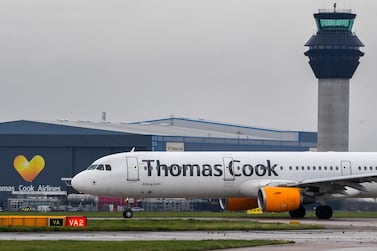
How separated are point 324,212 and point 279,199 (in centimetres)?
352

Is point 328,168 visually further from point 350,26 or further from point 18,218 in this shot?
point 350,26

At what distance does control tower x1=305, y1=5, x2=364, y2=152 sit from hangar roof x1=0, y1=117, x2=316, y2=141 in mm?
9899

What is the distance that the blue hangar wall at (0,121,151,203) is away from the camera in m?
124

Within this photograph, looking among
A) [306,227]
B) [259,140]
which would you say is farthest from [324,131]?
[306,227]

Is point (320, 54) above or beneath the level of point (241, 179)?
above

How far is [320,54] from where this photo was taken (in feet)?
490

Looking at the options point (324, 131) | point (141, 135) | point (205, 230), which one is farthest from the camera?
point (324, 131)

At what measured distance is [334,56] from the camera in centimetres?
14888

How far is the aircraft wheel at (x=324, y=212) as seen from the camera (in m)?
62.7

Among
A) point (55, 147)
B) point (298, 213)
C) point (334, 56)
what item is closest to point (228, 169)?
point (298, 213)

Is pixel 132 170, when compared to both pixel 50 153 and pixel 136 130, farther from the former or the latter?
pixel 136 130

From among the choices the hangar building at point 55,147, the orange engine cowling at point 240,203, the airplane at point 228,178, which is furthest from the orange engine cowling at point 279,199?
the hangar building at point 55,147

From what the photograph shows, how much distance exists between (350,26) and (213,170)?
90.8 m

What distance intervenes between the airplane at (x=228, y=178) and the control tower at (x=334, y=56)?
265 ft
